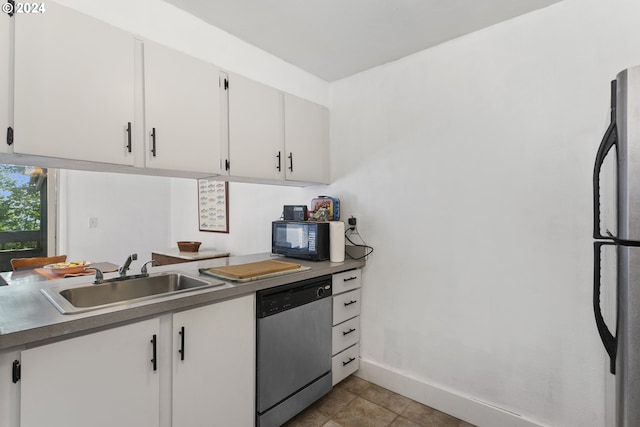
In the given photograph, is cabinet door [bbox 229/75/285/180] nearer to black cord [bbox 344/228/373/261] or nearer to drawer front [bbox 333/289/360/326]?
black cord [bbox 344/228/373/261]

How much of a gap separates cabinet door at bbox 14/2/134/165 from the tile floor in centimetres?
186

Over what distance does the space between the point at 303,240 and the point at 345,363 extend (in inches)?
37.9

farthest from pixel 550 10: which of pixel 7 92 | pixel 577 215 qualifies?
pixel 7 92

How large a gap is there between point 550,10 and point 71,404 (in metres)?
2.84

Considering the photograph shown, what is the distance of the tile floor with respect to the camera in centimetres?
190

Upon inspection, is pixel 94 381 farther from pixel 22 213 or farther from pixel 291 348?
pixel 22 213

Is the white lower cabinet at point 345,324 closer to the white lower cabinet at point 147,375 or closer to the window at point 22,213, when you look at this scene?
the white lower cabinet at point 147,375

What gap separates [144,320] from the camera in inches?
50.4

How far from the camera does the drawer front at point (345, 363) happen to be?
7.24 feet

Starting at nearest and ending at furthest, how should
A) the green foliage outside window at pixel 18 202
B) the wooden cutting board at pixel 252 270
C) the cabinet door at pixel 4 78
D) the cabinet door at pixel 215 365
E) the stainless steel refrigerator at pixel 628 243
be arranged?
the stainless steel refrigerator at pixel 628 243 → the cabinet door at pixel 4 78 → the cabinet door at pixel 215 365 → the wooden cutting board at pixel 252 270 → the green foliage outside window at pixel 18 202

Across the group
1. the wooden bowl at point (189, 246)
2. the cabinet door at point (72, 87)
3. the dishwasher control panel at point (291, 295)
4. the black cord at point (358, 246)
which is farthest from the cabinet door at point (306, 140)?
the wooden bowl at point (189, 246)

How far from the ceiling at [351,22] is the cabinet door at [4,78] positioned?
0.80 metres

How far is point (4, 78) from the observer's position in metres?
1.20

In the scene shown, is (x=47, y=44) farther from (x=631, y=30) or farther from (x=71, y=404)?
(x=631, y=30)
